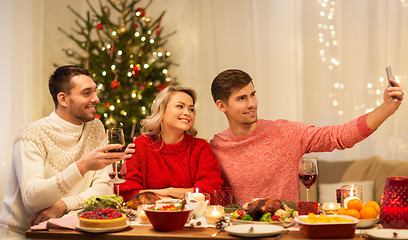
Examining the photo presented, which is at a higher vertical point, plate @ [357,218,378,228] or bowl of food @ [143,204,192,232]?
bowl of food @ [143,204,192,232]

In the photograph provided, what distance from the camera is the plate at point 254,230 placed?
1779 mm

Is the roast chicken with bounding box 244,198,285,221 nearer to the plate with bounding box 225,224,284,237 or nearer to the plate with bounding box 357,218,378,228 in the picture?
the plate with bounding box 225,224,284,237

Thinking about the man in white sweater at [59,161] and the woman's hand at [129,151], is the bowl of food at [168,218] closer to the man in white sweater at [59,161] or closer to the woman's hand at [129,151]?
the man in white sweater at [59,161]

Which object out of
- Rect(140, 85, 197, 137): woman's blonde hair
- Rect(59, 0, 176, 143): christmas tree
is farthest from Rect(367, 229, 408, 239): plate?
Rect(59, 0, 176, 143): christmas tree

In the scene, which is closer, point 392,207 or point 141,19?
point 392,207

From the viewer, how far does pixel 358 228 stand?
1944 millimetres

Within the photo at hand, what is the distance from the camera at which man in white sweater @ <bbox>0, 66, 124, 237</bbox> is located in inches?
99.3

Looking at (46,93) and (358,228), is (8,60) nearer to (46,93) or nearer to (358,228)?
(46,93)

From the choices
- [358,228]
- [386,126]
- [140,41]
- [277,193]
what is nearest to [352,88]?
[386,126]

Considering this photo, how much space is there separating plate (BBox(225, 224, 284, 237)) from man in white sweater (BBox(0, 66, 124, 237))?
2.35 ft

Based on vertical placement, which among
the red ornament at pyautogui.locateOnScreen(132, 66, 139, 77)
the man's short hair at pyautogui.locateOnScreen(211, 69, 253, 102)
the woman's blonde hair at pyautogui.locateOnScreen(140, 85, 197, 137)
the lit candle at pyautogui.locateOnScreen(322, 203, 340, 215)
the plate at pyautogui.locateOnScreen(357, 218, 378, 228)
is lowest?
the plate at pyautogui.locateOnScreen(357, 218, 378, 228)

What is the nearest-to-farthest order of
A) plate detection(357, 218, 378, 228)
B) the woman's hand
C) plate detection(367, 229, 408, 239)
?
1. plate detection(367, 229, 408, 239)
2. plate detection(357, 218, 378, 228)
3. the woman's hand

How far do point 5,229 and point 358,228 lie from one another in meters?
1.90

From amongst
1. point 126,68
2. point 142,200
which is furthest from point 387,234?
point 126,68
